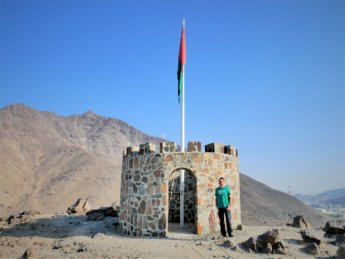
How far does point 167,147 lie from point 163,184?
136 cm

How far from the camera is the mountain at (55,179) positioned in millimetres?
27859

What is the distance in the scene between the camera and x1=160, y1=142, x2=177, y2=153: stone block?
10852mm

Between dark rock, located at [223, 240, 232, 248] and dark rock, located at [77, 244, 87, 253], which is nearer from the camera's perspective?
dark rock, located at [223, 240, 232, 248]

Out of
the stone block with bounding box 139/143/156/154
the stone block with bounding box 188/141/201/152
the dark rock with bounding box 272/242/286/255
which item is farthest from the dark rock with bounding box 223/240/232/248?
the stone block with bounding box 139/143/156/154

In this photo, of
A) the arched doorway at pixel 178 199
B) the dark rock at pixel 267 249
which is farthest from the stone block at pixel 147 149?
the dark rock at pixel 267 249

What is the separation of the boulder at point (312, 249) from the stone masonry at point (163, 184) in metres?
3.43

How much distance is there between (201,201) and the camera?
34.2 feet

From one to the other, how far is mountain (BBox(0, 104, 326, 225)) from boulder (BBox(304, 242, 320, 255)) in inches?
714

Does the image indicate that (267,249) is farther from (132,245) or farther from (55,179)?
(55,179)

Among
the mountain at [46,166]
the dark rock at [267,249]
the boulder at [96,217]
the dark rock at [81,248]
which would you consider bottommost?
the dark rock at [81,248]

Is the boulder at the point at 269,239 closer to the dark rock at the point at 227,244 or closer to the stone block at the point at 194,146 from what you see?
the dark rock at the point at 227,244

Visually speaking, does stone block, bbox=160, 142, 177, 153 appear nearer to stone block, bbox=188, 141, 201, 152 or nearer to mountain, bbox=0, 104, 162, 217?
stone block, bbox=188, 141, 201, 152

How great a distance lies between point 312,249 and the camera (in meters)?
7.63

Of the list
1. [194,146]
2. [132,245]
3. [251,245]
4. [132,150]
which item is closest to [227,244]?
[251,245]
